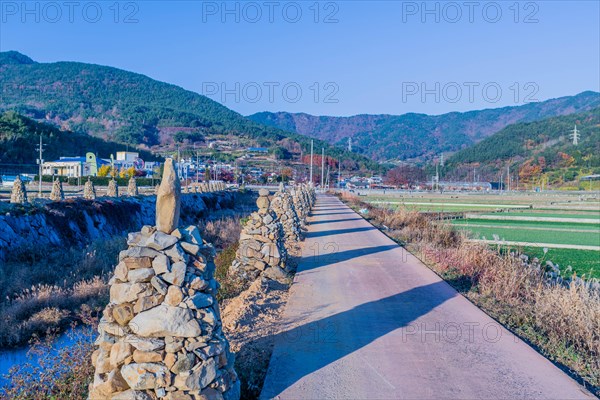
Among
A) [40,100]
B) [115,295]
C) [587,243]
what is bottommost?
[587,243]

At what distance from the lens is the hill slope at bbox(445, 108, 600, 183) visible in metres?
102

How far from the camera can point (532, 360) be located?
19.0ft

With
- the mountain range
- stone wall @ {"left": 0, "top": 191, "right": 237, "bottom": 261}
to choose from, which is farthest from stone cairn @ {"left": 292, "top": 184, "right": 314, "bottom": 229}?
the mountain range

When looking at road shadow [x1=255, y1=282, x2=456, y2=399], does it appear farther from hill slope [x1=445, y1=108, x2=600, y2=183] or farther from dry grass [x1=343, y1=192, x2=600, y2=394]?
hill slope [x1=445, y1=108, x2=600, y2=183]

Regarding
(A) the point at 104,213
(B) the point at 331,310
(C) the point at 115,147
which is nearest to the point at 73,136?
(C) the point at 115,147

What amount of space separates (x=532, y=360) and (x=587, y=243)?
1801 centimetres

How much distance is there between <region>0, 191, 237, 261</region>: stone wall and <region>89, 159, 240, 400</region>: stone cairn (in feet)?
36.5

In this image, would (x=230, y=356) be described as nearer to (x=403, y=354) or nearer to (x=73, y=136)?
(x=403, y=354)

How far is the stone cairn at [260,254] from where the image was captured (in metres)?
10.3

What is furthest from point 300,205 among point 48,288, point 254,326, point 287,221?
point 254,326

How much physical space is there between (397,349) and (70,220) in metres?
15.1

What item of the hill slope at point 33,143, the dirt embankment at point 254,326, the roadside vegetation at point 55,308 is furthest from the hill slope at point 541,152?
the dirt embankment at point 254,326

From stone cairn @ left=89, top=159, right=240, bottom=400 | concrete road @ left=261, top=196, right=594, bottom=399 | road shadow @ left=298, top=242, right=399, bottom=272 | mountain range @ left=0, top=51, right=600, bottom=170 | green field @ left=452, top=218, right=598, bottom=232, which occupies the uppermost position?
mountain range @ left=0, top=51, right=600, bottom=170

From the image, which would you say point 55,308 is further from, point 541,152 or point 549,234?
point 541,152
